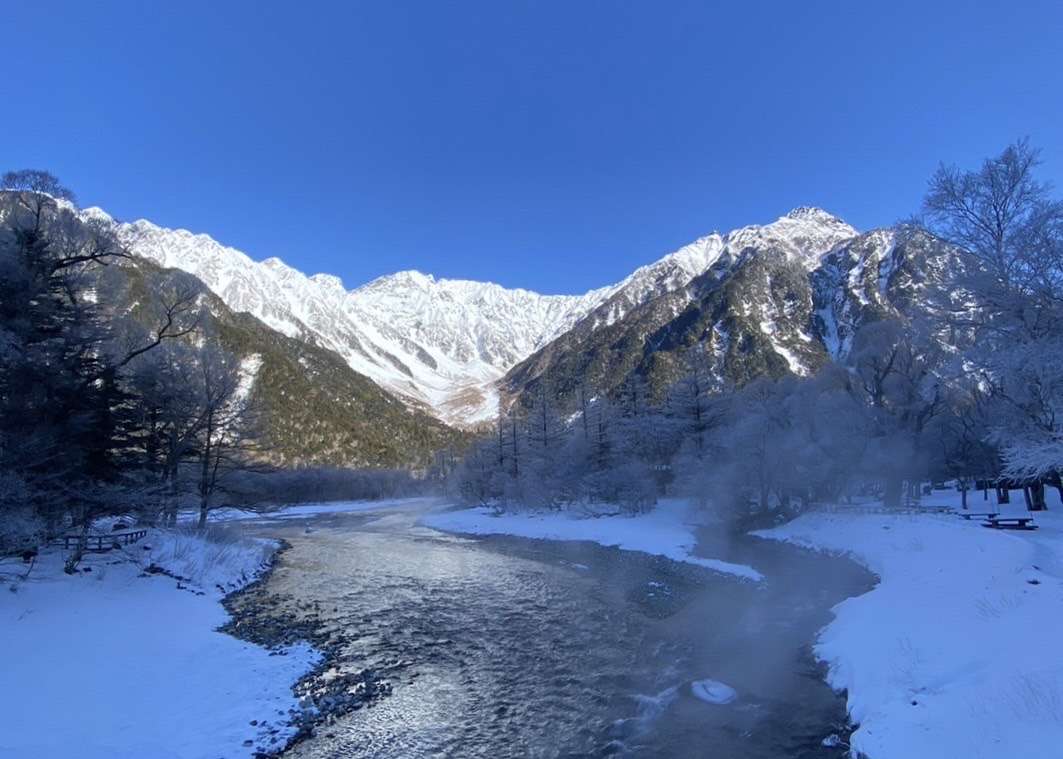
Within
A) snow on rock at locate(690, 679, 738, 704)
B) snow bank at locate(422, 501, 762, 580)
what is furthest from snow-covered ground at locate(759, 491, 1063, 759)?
snow bank at locate(422, 501, 762, 580)

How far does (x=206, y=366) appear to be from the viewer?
32.5 meters

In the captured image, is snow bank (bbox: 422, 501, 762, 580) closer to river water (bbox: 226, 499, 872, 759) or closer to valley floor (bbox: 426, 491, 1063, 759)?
river water (bbox: 226, 499, 872, 759)

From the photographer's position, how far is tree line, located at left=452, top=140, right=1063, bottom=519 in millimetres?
14000

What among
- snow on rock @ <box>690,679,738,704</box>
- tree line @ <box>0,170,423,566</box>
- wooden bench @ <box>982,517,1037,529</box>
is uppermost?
tree line @ <box>0,170,423,566</box>

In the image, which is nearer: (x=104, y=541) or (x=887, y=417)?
(x=104, y=541)

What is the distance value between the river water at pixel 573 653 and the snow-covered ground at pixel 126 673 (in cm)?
154

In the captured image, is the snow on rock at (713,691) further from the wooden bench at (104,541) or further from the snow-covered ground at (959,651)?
the wooden bench at (104,541)

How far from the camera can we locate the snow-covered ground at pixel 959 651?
8.78 metres

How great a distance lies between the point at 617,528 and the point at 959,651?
33.8m

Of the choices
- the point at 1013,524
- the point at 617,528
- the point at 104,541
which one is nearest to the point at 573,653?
the point at 104,541

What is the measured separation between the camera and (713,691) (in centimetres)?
1385

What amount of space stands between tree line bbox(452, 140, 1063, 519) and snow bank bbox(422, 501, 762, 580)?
97.9 inches

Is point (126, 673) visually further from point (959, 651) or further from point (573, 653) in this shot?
point (959, 651)

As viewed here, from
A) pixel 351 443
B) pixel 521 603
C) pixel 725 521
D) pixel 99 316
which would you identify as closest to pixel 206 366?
pixel 99 316
